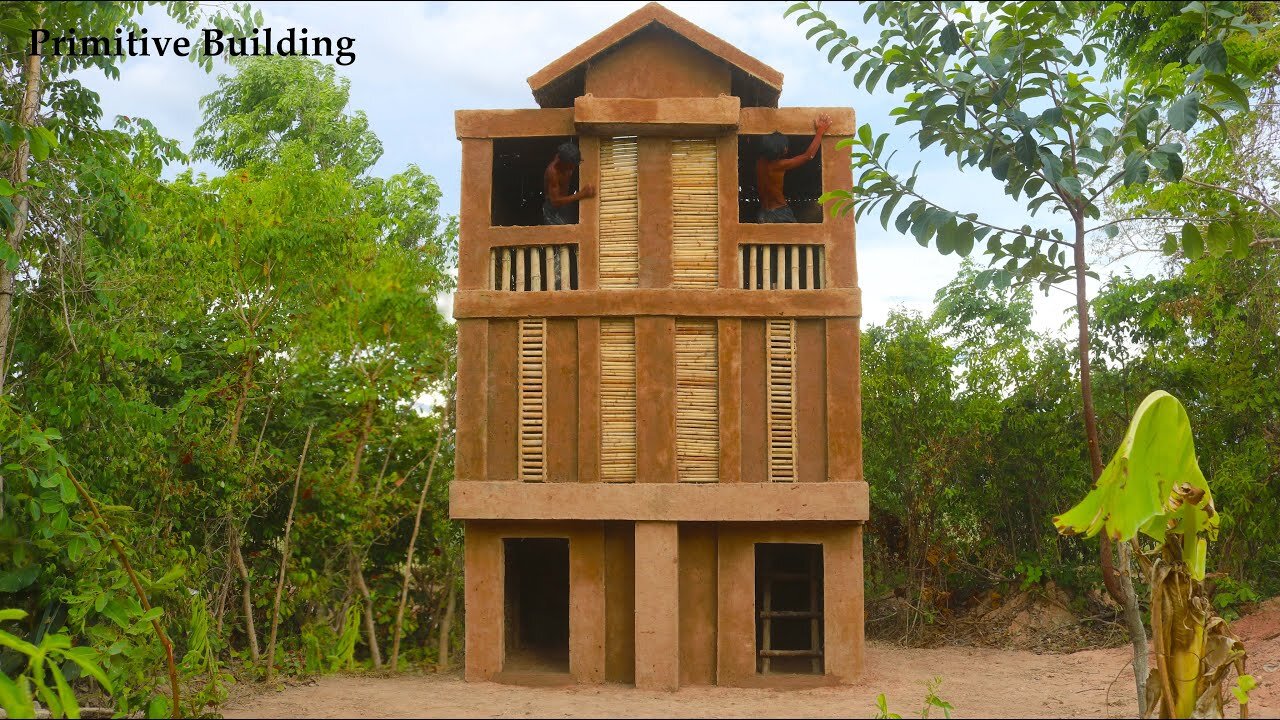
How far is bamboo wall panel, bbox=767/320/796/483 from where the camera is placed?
11727 mm

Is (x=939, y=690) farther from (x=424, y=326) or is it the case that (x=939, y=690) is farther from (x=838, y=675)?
(x=424, y=326)

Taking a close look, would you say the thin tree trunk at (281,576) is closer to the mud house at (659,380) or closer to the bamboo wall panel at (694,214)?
the mud house at (659,380)

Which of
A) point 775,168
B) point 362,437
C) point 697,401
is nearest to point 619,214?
point 775,168

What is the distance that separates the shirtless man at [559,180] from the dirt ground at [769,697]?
204 inches

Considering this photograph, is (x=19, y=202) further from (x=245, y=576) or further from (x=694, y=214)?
(x=694, y=214)

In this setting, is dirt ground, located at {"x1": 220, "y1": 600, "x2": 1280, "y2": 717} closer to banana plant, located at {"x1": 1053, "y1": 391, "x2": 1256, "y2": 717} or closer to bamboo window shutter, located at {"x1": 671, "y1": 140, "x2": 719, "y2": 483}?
banana plant, located at {"x1": 1053, "y1": 391, "x2": 1256, "y2": 717}

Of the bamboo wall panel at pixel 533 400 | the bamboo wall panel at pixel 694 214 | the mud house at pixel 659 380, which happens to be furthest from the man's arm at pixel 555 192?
the bamboo wall panel at pixel 533 400

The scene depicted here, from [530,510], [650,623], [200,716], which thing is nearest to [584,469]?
[530,510]

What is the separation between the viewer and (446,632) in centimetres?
1385

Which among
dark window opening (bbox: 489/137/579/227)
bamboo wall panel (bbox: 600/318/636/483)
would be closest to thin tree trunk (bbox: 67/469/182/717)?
bamboo wall panel (bbox: 600/318/636/483)

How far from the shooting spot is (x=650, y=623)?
11.5 m

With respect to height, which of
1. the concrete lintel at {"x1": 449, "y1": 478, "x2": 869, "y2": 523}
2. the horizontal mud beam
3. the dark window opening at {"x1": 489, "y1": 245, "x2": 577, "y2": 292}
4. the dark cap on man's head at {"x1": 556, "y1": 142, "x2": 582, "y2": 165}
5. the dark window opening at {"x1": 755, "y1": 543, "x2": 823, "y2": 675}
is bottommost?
the dark window opening at {"x1": 755, "y1": 543, "x2": 823, "y2": 675}

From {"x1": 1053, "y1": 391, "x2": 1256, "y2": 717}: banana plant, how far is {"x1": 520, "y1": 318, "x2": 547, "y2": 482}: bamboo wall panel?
5.51 metres

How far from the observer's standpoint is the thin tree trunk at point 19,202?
9.38m
